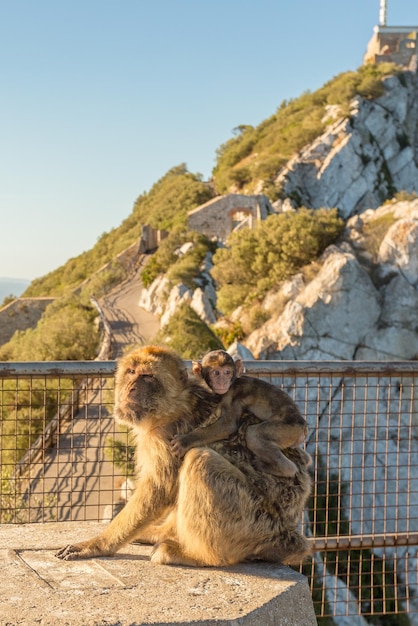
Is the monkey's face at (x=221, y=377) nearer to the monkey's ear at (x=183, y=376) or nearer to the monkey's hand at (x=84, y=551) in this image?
the monkey's ear at (x=183, y=376)

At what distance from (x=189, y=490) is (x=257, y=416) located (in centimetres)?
53

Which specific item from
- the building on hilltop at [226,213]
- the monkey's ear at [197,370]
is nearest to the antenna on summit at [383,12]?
the building on hilltop at [226,213]

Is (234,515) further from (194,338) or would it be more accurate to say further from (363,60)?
(363,60)

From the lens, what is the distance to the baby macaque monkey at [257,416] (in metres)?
3.45

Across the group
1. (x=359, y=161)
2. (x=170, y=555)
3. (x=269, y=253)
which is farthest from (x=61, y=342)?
(x=170, y=555)

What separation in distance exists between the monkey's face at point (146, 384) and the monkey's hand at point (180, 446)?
0.55 feet

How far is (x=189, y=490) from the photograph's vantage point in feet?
10.9

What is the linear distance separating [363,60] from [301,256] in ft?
166

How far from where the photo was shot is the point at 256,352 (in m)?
23.4

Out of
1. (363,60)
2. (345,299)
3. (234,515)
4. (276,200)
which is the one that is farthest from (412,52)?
(234,515)

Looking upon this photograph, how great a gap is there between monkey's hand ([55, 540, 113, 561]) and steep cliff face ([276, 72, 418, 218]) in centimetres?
4263

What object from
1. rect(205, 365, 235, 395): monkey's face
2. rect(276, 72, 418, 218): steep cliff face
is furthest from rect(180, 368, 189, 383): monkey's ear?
rect(276, 72, 418, 218): steep cliff face

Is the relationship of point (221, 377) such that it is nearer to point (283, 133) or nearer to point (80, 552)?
point (80, 552)

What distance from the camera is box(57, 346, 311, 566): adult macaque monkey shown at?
333cm
